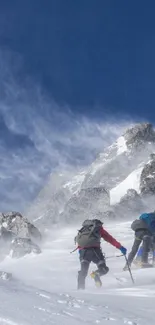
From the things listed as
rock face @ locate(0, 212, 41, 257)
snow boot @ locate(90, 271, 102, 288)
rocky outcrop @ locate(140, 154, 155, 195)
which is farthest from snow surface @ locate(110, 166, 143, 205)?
snow boot @ locate(90, 271, 102, 288)

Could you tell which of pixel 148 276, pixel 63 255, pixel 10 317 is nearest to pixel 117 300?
pixel 10 317

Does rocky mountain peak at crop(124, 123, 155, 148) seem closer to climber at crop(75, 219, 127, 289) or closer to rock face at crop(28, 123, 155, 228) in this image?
rock face at crop(28, 123, 155, 228)

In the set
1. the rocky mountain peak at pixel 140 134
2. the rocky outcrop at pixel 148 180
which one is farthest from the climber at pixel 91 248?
the rocky mountain peak at pixel 140 134

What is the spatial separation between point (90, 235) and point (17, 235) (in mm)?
28827

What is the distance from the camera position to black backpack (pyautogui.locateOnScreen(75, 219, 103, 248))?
455 inches

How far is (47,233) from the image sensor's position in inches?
1608

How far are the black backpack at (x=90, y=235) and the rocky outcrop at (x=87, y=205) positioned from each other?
41.0 m

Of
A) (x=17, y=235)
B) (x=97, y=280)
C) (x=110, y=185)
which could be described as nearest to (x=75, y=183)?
(x=110, y=185)

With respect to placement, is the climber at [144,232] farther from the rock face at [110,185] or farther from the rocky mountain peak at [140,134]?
the rocky mountain peak at [140,134]

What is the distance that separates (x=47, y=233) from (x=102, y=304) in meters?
34.3

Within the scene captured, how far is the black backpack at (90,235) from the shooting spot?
37.9ft

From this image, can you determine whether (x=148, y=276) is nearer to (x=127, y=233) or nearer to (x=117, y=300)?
(x=117, y=300)

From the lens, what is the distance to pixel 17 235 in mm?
39812

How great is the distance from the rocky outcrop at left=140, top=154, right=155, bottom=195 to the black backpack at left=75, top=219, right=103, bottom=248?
45.5m
